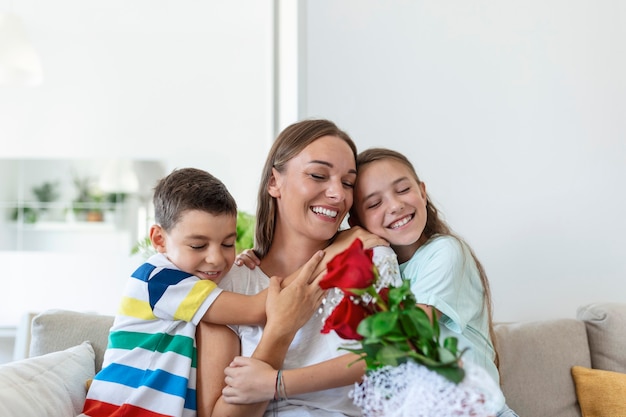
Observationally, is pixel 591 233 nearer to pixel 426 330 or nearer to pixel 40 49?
pixel 426 330

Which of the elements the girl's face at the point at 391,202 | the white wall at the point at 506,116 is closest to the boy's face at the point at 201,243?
the girl's face at the point at 391,202

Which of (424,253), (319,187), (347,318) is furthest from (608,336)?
(347,318)

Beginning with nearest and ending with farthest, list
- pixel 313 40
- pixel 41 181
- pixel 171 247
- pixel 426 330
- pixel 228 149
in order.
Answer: pixel 426 330 → pixel 171 247 → pixel 313 40 → pixel 228 149 → pixel 41 181

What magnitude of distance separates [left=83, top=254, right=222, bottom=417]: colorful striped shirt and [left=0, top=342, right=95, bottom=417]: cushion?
0.23 feet

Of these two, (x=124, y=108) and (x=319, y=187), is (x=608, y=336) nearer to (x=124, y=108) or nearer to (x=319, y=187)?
(x=319, y=187)

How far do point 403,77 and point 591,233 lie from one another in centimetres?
100

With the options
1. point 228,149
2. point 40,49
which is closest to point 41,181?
point 40,49

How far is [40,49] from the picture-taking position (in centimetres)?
599

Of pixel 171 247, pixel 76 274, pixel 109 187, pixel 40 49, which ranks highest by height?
pixel 40 49

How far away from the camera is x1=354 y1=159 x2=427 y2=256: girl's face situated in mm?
1660

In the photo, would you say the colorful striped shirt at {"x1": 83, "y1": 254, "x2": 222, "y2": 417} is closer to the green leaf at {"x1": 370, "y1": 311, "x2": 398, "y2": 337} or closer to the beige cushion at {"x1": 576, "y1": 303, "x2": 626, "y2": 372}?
the green leaf at {"x1": 370, "y1": 311, "x2": 398, "y2": 337}

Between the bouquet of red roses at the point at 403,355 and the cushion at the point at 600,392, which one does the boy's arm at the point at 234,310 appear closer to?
the bouquet of red roses at the point at 403,355

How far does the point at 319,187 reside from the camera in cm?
162

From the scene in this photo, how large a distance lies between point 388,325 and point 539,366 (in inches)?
57.4
